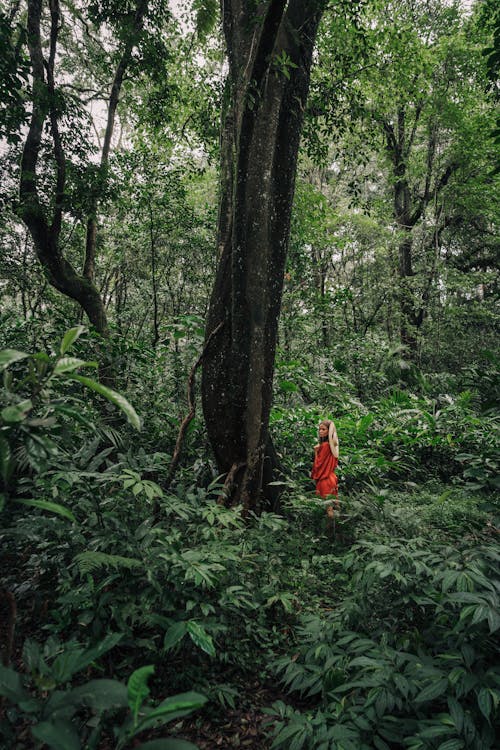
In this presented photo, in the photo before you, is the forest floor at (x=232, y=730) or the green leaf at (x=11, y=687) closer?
the green leaf at (x=11, y=687)

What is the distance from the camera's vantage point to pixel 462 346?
1628cm

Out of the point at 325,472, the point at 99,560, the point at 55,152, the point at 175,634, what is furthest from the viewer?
the point at 55,152

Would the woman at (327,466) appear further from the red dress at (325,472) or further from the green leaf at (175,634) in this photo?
the green leaf at (175,634)

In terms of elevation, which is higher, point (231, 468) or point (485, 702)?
point (231, 468)

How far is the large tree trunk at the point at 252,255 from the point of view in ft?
12.9

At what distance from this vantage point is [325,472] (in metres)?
5.36

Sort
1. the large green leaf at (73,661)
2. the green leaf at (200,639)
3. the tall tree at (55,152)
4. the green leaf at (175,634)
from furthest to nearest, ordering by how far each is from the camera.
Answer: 1. the tall tree at (55,152)
2. the green leaf at (200,639)
3. the green leaf at (175,634)
4. the large green leaf at (73,661)

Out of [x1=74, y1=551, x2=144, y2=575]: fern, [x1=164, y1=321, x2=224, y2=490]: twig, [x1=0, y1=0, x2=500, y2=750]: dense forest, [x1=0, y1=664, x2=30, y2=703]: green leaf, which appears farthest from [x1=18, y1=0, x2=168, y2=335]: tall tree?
[x1=0, y1=664, x2=30, y2=703]: green leaf

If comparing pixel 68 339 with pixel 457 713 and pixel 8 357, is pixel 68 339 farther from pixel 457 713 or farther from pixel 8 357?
pixel 457 713

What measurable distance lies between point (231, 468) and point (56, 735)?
336 centimetres

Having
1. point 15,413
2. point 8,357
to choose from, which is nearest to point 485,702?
point 15,413

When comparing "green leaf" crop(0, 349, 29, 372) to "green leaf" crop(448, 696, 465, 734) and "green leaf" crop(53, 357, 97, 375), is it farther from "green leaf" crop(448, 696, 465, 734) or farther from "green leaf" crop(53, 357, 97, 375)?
"green leaf" crop(448, 696, 465, 734)

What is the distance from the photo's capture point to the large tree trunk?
393 cm

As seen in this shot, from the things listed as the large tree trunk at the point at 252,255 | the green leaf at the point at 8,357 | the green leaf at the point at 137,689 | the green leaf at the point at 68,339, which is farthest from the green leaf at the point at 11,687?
the large tree trunk at the point at 252,255
